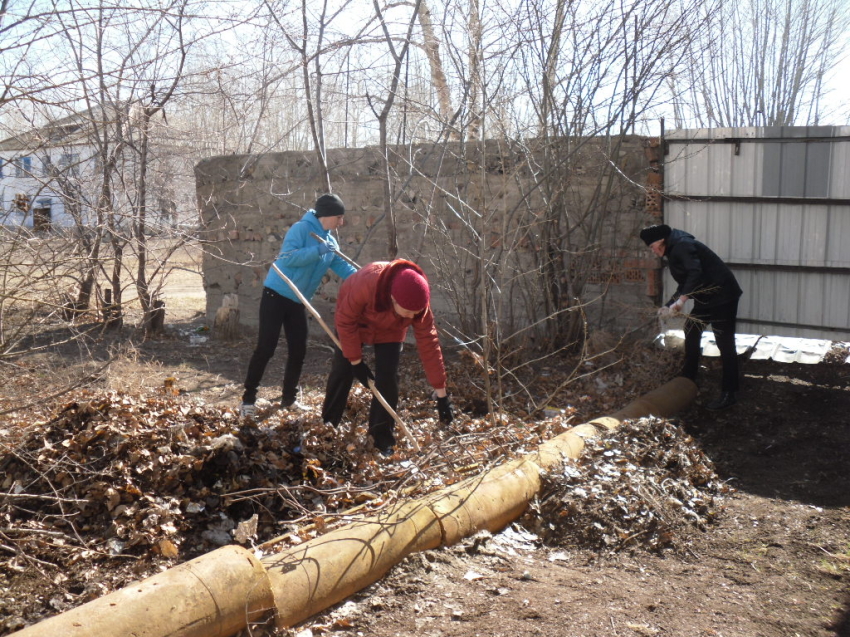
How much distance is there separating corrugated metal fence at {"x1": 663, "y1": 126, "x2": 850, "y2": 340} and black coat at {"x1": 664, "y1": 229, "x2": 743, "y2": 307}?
→ 2.52ft

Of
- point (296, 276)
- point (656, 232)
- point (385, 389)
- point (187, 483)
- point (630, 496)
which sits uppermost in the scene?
point (656, 232)

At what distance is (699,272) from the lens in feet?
20.4

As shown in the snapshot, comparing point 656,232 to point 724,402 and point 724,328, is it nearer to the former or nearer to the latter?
point 724,328

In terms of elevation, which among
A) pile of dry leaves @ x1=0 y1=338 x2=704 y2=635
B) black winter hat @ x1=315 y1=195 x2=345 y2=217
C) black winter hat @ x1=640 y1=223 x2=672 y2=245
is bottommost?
pile of dry leaves @ x1=0 y1=338 x2=704 y2=635

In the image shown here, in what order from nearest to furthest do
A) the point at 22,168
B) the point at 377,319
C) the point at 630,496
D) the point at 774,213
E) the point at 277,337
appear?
the point at 630,496
the point at 22,168
the point at 377,319
the point at 277,337
the point at 774,213

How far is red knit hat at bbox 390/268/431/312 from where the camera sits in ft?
14.1

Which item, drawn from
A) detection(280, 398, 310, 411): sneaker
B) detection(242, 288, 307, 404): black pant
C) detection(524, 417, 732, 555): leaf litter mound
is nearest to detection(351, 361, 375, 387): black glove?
detection(242, 288, 307, 404): black pant

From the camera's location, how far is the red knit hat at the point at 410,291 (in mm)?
4309

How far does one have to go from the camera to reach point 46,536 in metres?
3.53

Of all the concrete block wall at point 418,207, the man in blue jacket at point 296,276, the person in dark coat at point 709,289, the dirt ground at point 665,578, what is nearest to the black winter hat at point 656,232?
the person in dark coat at point 709,289

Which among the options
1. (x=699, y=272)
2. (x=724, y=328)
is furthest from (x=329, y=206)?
(x=724, y=328)

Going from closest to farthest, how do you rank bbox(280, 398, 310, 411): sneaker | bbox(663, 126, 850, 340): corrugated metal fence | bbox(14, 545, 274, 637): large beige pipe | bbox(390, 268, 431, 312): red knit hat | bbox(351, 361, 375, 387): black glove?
bbox(14, 545, 274, 637): large beige pipe, bbox(390, 268, 431, 312): red knit hat, bbox(351, 361, 375, 387): black glove, bbox(280, 398, 310, 411): sneaker, bbox(663, 126, 850, 340): corrugated metal fence

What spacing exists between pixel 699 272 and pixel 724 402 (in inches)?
43.2

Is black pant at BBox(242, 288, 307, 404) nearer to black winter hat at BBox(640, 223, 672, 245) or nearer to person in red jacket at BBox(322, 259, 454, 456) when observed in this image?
person in red jacket at BBox(322, 259, 454, 456)
